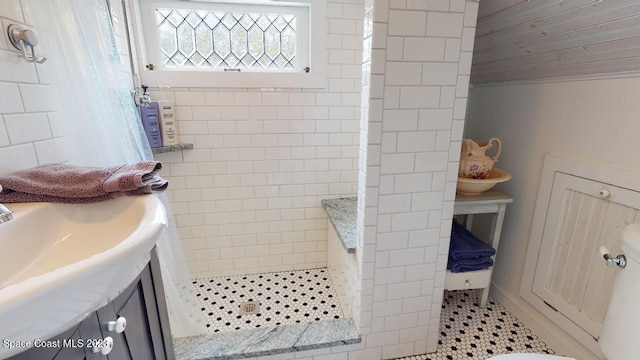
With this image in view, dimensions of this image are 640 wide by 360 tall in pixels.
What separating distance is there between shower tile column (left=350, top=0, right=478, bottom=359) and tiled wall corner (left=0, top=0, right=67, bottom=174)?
43.3 inches

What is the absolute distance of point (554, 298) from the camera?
1505mm

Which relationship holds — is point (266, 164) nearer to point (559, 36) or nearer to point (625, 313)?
point (559, 36)

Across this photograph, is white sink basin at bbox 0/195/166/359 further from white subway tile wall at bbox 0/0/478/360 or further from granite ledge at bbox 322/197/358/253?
granite ledge at bbox 322/197/358/253

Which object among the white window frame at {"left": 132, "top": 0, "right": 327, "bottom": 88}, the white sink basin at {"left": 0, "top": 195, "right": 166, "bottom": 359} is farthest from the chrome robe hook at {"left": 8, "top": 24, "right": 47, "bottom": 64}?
the white window frame at {"left": 132, "top": 0, "right": 327, "bottom": 88}

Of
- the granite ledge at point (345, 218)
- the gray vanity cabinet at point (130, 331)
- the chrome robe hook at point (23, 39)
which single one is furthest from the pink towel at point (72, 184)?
the granite ledge at point (345, 218)

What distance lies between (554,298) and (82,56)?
2.33m

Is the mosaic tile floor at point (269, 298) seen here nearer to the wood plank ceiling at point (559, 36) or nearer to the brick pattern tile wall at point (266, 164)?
the brick pattern tile wall at point (266, 164)

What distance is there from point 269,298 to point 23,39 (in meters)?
1.63

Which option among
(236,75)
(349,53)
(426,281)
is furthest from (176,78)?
(426,281)

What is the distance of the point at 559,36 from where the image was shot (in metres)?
1.19

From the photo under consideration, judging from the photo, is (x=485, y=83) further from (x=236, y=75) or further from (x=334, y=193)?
(x=236, y=75)

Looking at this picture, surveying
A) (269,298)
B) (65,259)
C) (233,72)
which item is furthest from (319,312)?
(233,72)

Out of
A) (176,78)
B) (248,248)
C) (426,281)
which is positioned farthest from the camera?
(248,248)

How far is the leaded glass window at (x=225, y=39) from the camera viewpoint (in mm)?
1752
